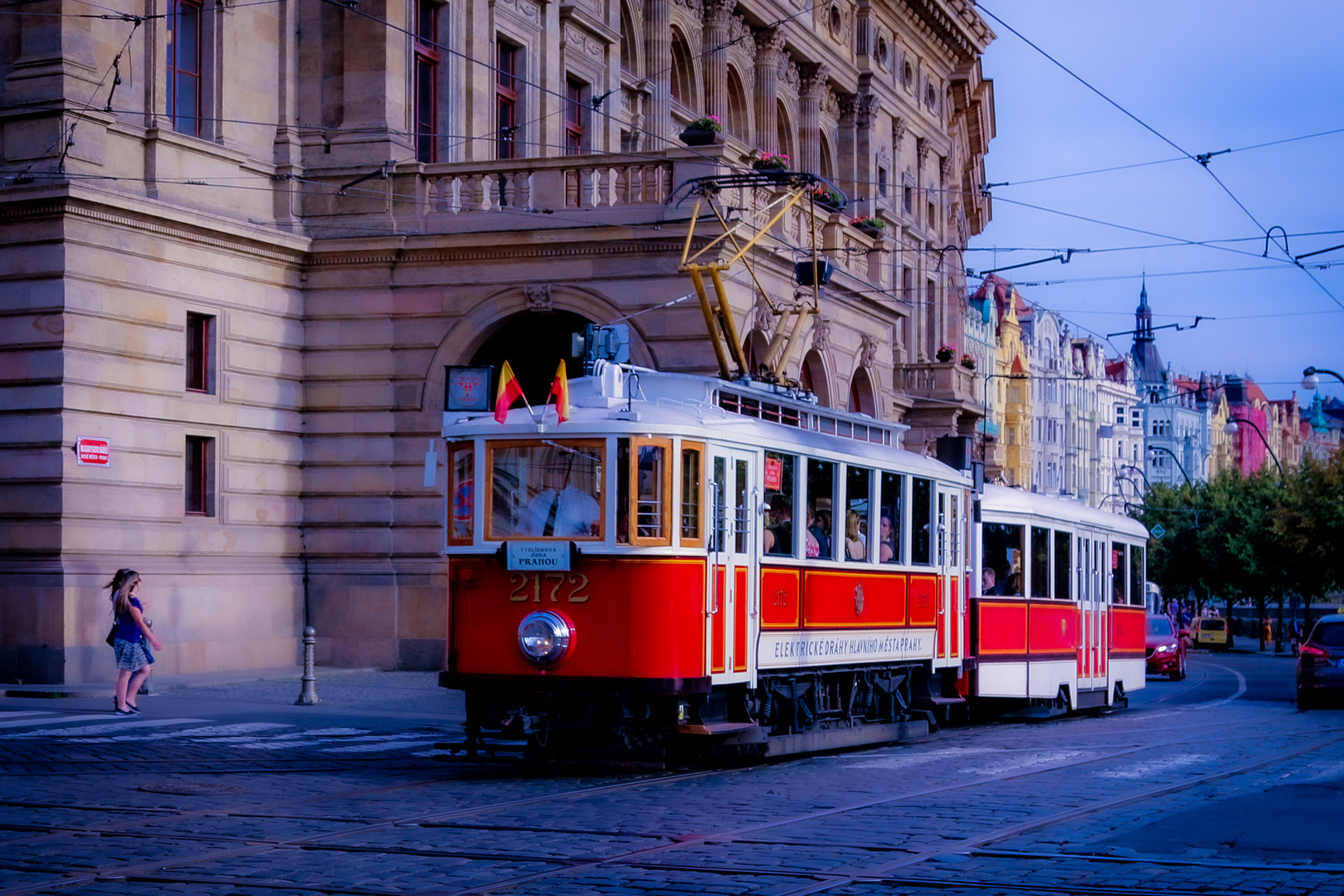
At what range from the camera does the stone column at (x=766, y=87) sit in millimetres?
42219

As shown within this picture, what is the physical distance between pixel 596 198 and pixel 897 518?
986cm

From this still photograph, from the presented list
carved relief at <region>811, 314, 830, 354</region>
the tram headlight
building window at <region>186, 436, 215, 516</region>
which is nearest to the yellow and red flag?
the tram headlight

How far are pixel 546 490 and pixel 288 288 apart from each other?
1397 cm

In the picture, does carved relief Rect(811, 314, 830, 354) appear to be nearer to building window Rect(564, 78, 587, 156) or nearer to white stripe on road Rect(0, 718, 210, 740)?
building window Rect(564, 78, 587, 156)

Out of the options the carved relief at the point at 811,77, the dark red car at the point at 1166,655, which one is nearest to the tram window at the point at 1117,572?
the dark red car at the point at 1166,655

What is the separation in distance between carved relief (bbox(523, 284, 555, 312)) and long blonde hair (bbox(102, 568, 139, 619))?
8.21 metres

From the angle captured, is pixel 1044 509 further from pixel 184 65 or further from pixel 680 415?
pixel 184 65

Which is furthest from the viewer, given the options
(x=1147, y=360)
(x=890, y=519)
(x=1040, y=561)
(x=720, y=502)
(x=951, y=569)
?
(x=1147, y=360)

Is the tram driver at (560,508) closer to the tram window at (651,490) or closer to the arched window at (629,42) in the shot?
the tram window at (651,490)

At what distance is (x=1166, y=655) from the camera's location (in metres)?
40.0

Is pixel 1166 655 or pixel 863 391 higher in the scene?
pixel 863 391

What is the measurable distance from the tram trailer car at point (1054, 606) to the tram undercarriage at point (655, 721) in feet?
15.0

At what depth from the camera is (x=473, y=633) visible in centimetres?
1441

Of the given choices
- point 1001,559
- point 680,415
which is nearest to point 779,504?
point 680,415
